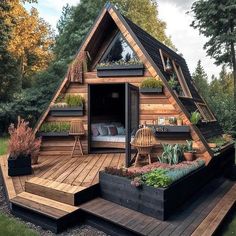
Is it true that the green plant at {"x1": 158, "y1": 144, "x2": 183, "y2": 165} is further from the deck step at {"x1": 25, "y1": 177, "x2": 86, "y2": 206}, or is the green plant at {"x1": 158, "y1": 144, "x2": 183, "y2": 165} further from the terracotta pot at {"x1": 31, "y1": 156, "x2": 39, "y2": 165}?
the terracotta pot at {"x1": 31, "y1": 156, "x2": 39, "y2": 165}

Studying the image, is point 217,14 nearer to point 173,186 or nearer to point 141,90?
point 141,90

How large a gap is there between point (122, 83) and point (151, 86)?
1016 millimetres

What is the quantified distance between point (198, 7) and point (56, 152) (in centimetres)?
1214

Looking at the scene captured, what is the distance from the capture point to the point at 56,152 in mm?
7816

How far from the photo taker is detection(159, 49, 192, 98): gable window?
698cm

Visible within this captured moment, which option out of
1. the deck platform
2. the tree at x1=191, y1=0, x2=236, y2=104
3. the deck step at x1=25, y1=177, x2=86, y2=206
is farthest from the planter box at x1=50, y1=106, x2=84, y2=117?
the tree at x1=191, y1=0, x2=236, y2=104

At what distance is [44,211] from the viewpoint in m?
4.35

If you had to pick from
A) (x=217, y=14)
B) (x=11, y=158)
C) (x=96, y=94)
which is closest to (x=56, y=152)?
(x=11, y=158)

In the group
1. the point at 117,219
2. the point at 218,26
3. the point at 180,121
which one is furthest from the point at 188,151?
the point at 218,26

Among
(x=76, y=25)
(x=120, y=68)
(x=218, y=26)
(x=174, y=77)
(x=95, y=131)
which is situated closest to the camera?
(x=120, y=68)

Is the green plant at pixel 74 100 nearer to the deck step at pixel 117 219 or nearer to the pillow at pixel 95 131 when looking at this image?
the pillow at pixel 95 131

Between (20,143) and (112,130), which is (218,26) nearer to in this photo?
(112,130)

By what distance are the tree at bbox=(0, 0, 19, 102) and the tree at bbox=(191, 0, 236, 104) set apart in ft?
32.7

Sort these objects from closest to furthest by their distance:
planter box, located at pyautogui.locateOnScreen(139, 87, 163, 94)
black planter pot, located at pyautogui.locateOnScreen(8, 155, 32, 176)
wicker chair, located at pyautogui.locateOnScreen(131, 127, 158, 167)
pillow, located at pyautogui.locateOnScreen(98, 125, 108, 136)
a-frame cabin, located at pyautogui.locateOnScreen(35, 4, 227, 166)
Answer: wicker chair, located at pyautogui.locateOnScreen(131, 127, 158, 167)
black planter pot, located at pyautogui.locateOnScreen(8, 155, 32, 176)
a-frame cabin, located at pyautogui.locateOnScreen(35, 4, 227, 166)
planter box, located at pyautogui.locateOnScreen(139, 87, 163, 94)
pillow, located at pyautogui.locateOnScreen(98, 125, 108, 136)
